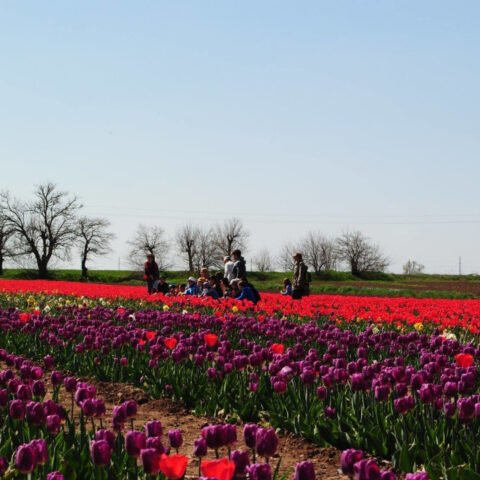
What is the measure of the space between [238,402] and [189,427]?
50 centimetres

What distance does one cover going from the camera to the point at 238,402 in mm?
6695

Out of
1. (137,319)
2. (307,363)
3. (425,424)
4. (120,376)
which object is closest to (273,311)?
(137,319)

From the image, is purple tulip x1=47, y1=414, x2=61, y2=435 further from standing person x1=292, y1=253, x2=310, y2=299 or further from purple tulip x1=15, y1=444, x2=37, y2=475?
standing person x1=292, y1=253, x2=310, y2=299

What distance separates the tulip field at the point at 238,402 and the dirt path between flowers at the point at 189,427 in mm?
60

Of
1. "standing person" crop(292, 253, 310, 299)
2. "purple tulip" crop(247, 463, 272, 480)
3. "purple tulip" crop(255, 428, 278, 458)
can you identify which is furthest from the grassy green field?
"purple tulip" crop(247, 463, 272, 480)

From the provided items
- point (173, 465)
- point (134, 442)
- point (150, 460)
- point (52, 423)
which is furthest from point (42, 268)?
point (173, 465)

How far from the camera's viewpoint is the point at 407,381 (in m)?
5.62

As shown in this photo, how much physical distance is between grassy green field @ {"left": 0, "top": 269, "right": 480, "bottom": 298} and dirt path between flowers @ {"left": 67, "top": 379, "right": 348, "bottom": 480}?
3024cm

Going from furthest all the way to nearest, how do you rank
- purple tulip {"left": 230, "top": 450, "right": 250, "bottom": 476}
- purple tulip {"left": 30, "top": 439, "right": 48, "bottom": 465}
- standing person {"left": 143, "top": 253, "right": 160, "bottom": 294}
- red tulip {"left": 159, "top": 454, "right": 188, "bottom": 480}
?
standing person {"left": 143, "top": 253, "right": 160, "bottom": 294} < purple tulip {"left": 30, "top": 439, "right": 48, "bottom": 465} < purple tulip {"left": 230, "top": 450, "right": 250, "bottom": 476} < red tulip {"left": 159, "top": 454, "right": 188, "bottom": 480}

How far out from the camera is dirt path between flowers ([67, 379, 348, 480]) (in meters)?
5.32

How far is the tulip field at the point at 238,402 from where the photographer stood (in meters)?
3.29

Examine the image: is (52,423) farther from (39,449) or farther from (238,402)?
(238,402)

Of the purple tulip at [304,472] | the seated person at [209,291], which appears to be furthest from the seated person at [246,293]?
the purple tulip at [304,472]

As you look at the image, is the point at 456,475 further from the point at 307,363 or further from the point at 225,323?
the point at 225,323
